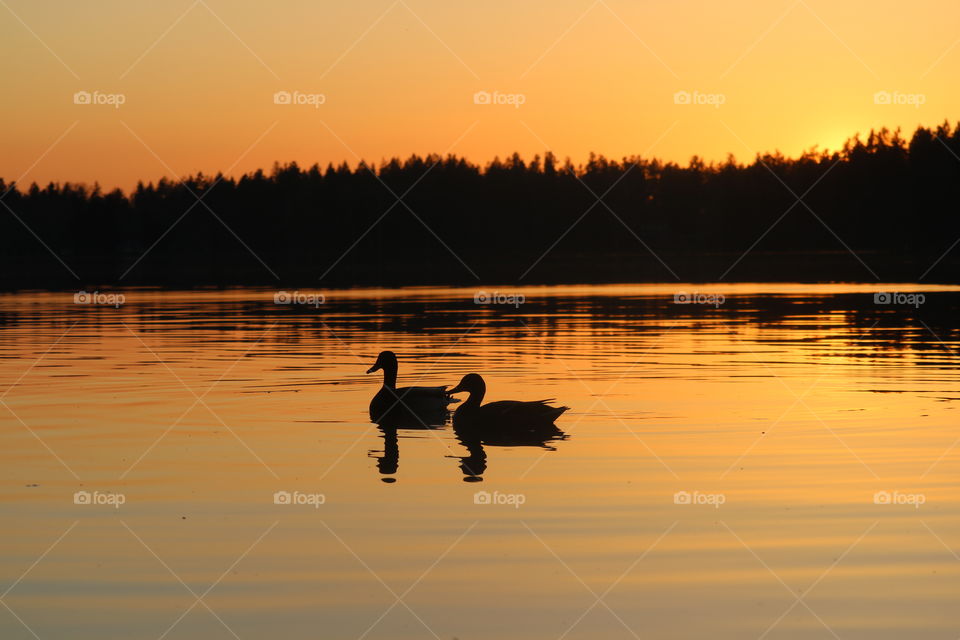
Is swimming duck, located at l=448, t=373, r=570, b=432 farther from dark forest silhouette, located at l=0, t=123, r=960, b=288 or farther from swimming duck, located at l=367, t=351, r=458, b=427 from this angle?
dark forest silhouette, located at l=0, t=123, r=960, b=288

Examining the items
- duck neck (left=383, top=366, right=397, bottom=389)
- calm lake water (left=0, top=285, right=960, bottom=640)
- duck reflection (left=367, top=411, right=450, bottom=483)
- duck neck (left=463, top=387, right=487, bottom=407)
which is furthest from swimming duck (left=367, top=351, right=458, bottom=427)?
duck neck (left=383, top=366, right=397, bottom=389)

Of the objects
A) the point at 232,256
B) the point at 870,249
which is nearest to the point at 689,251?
the point at 870,249

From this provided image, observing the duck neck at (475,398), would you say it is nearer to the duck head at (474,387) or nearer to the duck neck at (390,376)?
the duck head at (474,387)

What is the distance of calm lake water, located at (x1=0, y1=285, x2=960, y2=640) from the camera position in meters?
9.83

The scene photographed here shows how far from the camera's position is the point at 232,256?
16800 cm

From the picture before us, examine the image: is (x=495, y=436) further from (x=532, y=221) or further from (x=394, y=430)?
(x=532, y=221)

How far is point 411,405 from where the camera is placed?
20688 millimetres

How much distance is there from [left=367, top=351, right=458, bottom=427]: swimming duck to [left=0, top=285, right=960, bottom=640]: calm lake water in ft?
1.65

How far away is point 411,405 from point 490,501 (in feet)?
23.6

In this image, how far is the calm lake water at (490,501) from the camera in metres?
9.83

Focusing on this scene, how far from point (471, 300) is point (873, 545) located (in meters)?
48.3

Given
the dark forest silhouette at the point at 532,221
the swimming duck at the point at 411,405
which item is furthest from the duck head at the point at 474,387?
the dark forest silhouette at the point at 532,221

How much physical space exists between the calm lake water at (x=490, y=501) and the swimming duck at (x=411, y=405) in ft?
1.65

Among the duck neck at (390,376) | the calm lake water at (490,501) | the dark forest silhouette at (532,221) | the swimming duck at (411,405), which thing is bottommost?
the calm lake water at (490,501)
